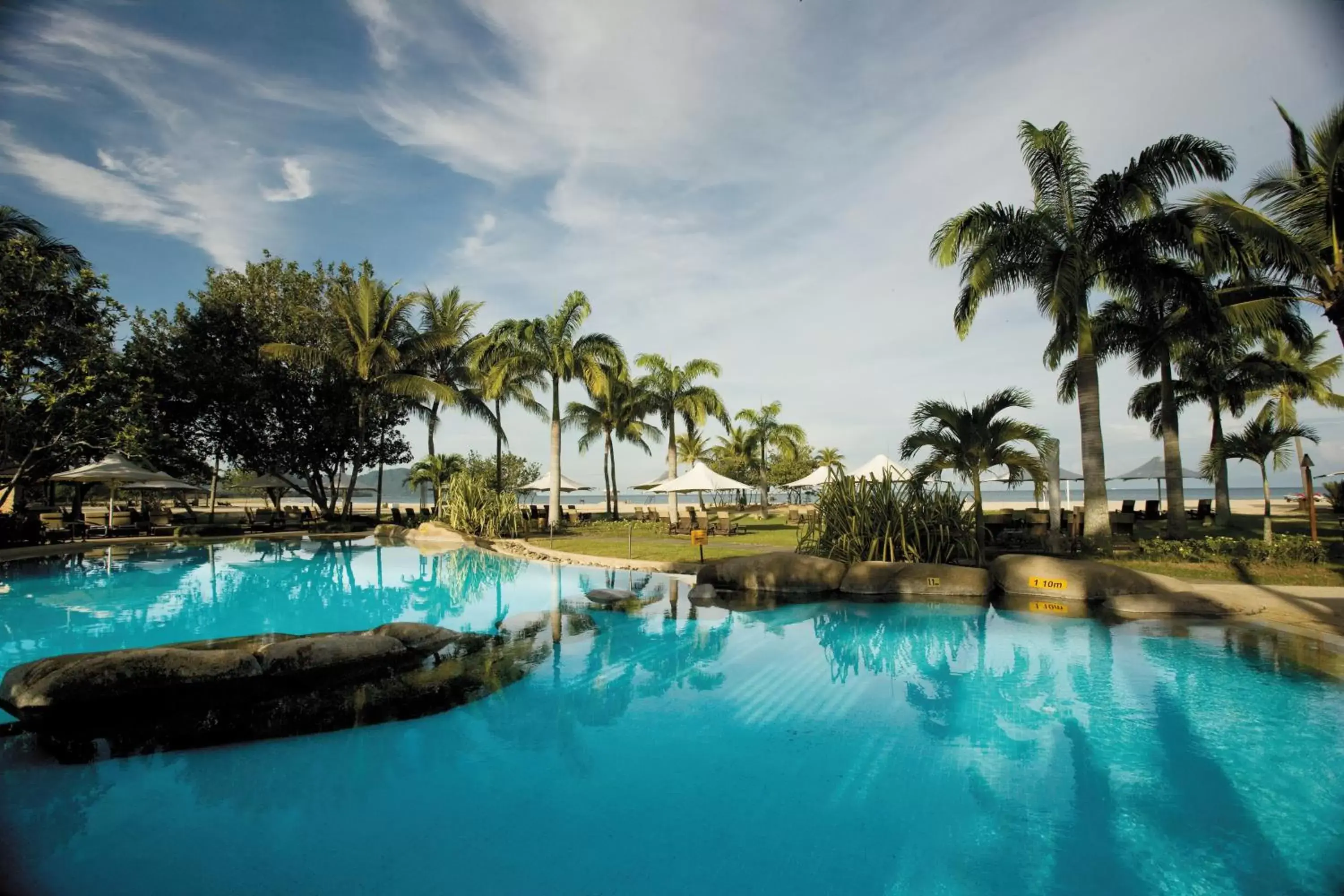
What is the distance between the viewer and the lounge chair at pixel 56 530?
19.1 m

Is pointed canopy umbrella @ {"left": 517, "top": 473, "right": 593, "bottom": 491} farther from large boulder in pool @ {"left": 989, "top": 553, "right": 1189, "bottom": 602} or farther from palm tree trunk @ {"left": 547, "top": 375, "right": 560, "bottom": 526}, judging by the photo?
large boulder in pool @ {"left": 989, "top": 553, "right": 1189, "bottom": 602}

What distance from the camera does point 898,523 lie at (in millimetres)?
12328

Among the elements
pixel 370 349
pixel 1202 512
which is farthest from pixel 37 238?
pixel 1202 512

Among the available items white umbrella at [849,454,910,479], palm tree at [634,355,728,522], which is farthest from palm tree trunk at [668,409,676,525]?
white umbrella at [849,454,910,479]

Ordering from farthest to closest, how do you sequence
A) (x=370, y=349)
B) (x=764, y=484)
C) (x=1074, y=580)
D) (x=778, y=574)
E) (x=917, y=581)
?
(x=764, y=484) < (x=370, y=349) < (x=778, y=574) < (x=917, y=581) < (x=1074, y=580)

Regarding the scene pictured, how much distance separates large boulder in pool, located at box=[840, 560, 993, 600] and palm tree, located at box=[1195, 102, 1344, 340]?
6.24 m

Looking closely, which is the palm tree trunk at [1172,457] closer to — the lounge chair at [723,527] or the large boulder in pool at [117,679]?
the lounge chair at [723,527]

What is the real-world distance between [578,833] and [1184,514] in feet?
63.5

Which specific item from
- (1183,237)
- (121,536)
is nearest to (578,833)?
(1183,237)

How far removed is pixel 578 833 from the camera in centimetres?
391

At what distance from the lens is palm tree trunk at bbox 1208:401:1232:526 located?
65.6 ft

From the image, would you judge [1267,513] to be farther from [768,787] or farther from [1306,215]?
[768,787]

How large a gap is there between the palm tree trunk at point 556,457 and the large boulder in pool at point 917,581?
14.6 m

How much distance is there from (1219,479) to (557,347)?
22504 millimetres
